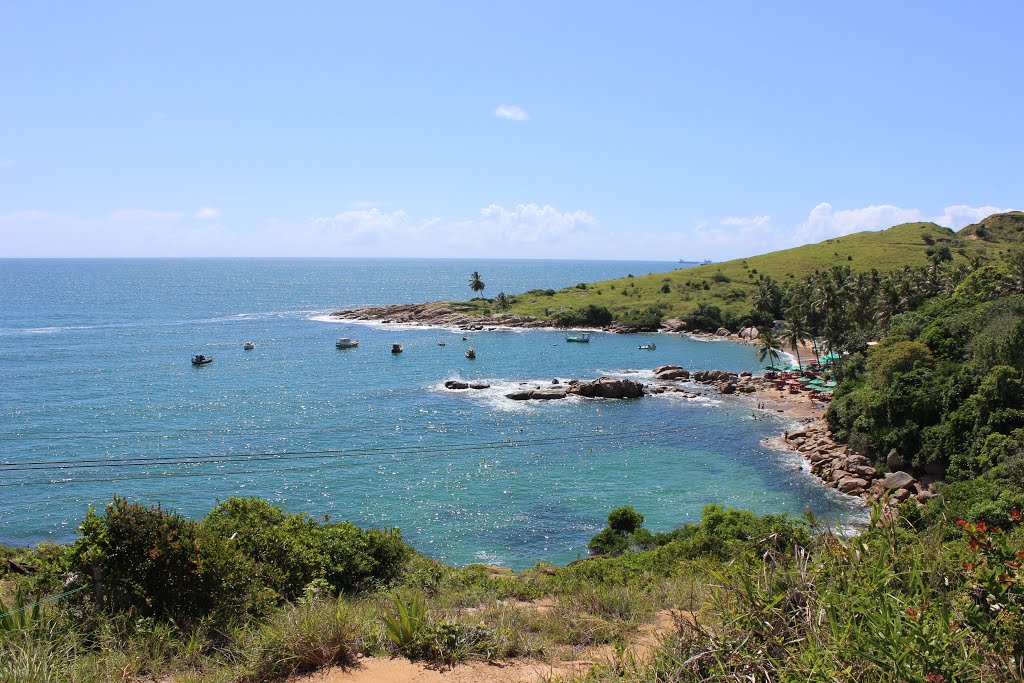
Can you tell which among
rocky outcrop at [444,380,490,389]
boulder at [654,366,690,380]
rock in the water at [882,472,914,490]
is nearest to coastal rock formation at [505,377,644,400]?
rocky outcrop at [444,380,490,389]

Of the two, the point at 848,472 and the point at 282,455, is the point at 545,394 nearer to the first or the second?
the point at 282,455

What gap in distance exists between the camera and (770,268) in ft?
495

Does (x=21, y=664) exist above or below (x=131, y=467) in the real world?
above

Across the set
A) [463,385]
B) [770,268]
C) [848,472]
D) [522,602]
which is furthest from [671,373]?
[770,268]

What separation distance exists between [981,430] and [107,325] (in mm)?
131676

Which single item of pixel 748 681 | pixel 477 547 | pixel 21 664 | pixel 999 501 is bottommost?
pixel 477 547

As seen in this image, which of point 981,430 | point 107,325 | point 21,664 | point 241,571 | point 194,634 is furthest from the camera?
point 107,325

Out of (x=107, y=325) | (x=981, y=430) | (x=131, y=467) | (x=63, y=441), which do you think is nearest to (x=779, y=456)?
(x=981, y=430)

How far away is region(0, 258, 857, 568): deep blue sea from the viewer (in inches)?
1484

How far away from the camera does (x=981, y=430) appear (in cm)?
3656

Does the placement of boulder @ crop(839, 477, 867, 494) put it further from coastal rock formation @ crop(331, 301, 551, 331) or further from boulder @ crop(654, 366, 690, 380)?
coastal rock formation @ crop(331, 301, 551, 331)

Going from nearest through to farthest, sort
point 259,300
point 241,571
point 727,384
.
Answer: point 241,571 → point 727,384 → point 259,300

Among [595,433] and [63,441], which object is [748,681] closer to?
[595,433]

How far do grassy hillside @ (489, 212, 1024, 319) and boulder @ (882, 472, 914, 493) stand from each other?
8241 cm
